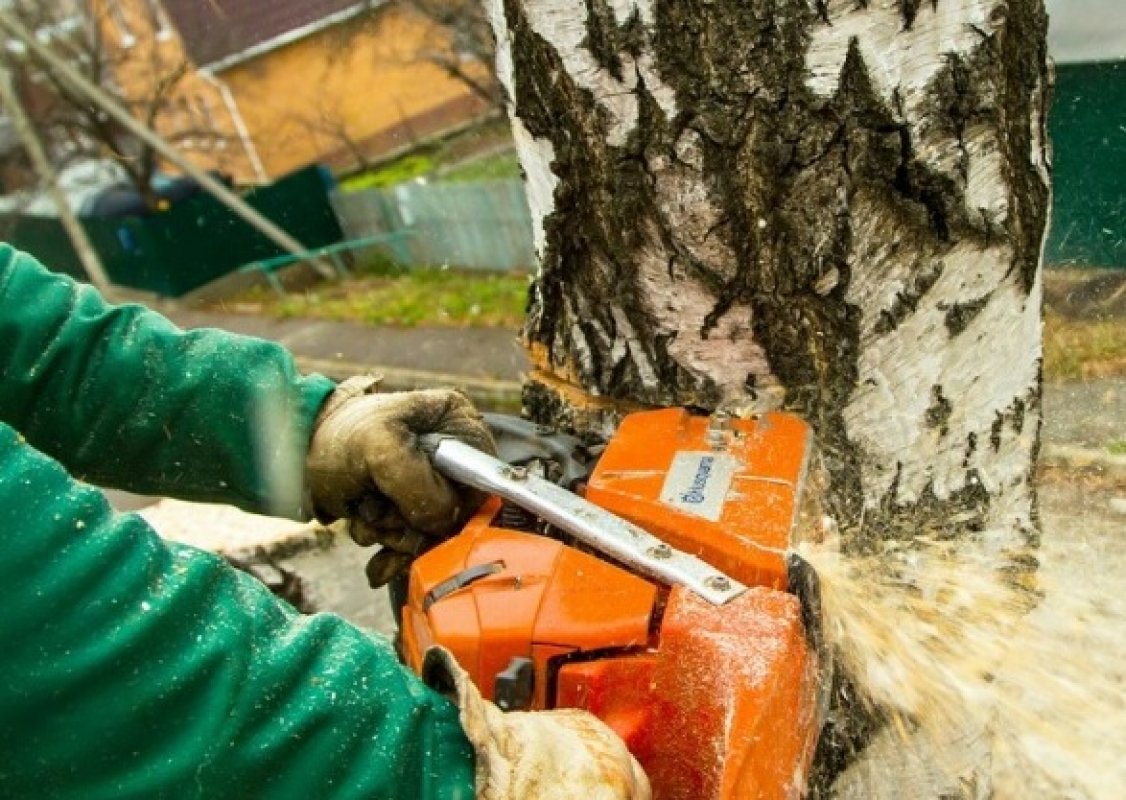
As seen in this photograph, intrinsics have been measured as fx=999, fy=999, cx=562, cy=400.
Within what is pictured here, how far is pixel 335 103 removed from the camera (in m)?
18.3

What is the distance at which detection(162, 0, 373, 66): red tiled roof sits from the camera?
17506mm

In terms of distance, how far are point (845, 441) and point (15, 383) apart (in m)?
1.24

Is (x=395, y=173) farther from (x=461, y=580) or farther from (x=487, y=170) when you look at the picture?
(x=461, y=580)

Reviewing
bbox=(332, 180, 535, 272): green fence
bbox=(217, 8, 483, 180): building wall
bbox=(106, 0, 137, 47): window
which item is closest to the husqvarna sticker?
bbox=(332, 180, 535, 272): green fence

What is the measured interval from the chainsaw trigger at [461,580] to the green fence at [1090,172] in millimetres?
3871

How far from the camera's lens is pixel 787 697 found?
3.48ft

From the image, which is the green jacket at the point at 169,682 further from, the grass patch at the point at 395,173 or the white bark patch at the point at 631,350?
the grass patch at the point at 395,173

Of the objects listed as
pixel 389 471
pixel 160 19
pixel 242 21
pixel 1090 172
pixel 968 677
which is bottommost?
pixel 1090 172

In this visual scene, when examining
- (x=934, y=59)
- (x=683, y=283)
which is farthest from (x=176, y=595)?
(x=934, y=59)

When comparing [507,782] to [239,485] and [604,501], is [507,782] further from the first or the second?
[239,485]

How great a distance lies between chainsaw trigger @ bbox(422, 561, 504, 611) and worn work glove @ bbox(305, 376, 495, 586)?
24 cm

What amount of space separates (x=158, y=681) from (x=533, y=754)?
14.5 inches

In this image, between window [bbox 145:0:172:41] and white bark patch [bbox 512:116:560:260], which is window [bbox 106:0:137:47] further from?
white bark patch [bbox 512:116:560:260]

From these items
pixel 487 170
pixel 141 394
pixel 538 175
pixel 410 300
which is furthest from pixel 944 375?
pixel 487 170
